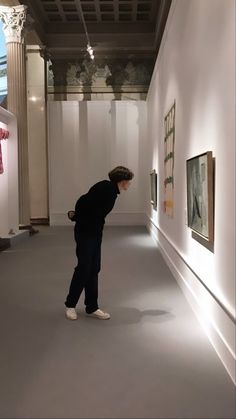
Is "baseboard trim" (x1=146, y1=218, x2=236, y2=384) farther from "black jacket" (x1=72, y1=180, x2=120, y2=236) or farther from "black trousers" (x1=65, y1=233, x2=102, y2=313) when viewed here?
"black jacket" (x1=72, y1=180, x2=120, y2=236)

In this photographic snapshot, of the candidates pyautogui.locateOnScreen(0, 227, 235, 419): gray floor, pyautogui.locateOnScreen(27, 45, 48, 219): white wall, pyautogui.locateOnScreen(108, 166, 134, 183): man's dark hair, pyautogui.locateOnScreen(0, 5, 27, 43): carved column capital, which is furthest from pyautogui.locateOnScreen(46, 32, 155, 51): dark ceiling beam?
pyautogui.locateOnScreen(108, 166, 134, 183): man's dark hair

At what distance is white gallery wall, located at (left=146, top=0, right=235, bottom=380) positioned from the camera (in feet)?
14.7

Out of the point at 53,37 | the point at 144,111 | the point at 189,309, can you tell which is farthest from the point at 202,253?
the point at 53,37

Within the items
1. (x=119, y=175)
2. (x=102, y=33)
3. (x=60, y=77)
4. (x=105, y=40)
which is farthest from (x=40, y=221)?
(x=119, y=175)

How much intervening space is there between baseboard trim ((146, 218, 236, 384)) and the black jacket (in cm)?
159

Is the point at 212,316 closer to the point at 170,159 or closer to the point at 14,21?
the point at 170,159

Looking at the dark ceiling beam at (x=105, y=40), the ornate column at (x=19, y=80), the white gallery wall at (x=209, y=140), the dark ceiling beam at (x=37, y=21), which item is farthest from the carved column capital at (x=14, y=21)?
the white gallery wall at (x=209, y=140)

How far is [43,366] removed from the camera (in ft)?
14.5

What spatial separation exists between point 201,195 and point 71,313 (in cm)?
235

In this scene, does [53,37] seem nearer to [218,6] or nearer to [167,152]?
[167,152]

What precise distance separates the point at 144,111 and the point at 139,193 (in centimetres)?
371

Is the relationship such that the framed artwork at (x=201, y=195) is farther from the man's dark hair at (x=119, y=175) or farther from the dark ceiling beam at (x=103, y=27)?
the dark ceiling beam at (x=103, y=27)

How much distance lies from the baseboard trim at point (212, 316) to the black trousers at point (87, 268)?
1.43 metres

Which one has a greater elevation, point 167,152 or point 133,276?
point 167,152
